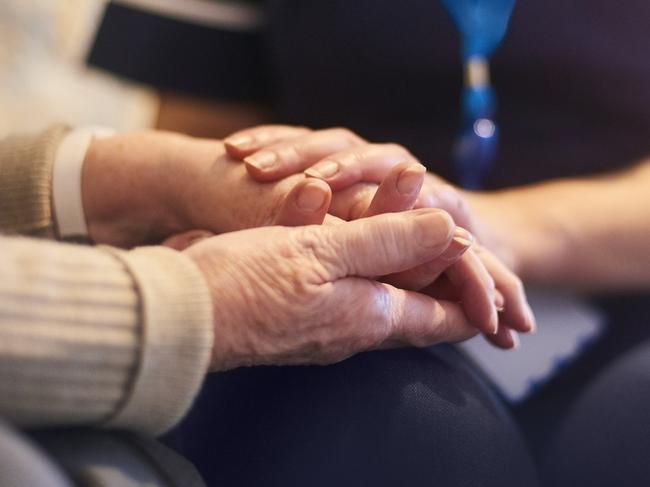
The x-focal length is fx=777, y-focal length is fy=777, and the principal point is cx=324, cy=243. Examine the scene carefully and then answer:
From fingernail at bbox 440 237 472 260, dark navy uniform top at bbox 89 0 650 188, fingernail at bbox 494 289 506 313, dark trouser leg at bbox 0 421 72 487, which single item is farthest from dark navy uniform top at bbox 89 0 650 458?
dark trouser leg at bbox 0 421 72 487

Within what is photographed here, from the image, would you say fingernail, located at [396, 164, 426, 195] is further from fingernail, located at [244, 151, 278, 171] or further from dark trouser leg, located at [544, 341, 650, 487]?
dark trouser leg, located at [544, 341, 650, 487]

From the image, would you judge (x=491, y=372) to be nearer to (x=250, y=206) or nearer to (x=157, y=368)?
(x=250, y=206)

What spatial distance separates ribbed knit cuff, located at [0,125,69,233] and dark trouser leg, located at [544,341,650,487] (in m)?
0.59

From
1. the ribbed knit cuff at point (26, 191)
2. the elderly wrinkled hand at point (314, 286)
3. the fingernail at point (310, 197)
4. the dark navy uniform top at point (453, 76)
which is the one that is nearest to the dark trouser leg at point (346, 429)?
the elderly wrinkled hand at point (314, 286)

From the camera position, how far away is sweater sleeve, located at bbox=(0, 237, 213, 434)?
1.55ft

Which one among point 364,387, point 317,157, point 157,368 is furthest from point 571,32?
point 157,368

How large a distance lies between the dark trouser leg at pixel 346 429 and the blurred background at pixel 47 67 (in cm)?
107

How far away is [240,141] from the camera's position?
2.53 ft

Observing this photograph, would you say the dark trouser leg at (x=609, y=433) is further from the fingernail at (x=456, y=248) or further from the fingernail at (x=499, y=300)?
the fingernail at (x=456, y=248)

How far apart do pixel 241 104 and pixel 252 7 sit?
0.50 ft

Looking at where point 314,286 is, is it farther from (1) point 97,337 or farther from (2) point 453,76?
(2) point 453,76

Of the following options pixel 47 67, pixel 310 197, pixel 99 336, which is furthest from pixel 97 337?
pixel 47 67

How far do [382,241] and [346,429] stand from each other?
0.51 ft

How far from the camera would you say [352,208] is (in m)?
0.75
